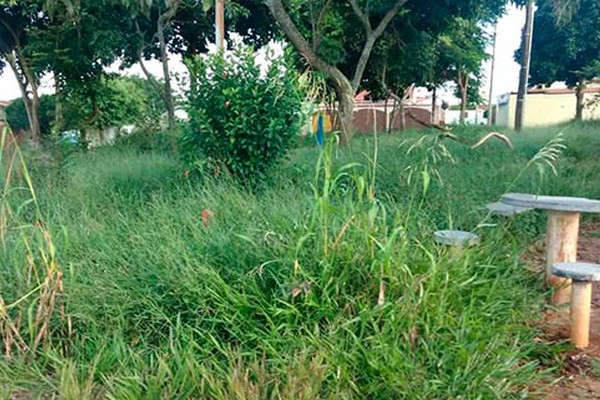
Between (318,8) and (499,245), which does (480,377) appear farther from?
(318,8)

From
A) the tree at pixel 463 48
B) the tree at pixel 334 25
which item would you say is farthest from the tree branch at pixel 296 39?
the tree at pixel 463 48

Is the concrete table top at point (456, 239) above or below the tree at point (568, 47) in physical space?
below

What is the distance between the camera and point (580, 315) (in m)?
2.63

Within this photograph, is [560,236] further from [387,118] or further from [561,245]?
[387,118]

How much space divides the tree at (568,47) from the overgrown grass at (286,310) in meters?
17.5

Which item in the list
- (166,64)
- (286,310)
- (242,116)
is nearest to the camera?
(286,310)

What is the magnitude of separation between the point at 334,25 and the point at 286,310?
12525 millimetres

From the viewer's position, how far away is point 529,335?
8.59ft

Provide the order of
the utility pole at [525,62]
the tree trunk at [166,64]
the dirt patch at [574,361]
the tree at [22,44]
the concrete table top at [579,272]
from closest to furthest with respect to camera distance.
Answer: the dirt patch at [574,361] < the concrete table top at [579,272] < the tree trunk at [166,64] < the utility pole at [525,62] < the tree at [22,44]

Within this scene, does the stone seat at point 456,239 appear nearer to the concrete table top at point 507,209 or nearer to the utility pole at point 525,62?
the concrete table top at point 507,209

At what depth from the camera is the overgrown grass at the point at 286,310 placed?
2156 mm

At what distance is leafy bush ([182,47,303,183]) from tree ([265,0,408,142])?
3.28m

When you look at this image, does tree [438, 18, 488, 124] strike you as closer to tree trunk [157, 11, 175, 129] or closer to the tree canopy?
the tree canopy

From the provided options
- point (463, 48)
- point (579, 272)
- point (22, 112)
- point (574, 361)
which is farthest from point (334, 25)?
point (22, 112)
